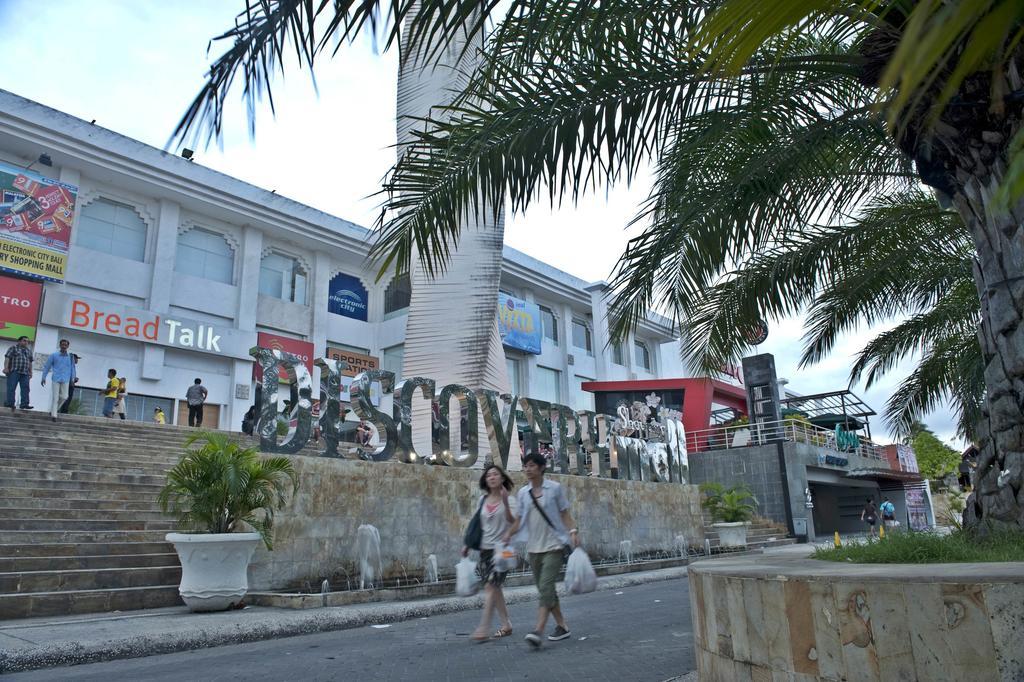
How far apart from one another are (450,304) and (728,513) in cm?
1112

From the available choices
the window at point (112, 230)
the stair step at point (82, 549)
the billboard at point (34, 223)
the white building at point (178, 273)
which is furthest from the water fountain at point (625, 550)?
the window at point (112, 230)

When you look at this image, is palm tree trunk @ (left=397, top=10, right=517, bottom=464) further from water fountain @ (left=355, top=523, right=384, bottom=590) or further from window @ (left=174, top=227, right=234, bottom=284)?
window @ (left=174, top=227, right=234, bottom=284)

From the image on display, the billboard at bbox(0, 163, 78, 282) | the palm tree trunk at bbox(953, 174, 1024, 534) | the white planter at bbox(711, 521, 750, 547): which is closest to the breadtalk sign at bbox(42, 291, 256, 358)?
the billboard at bbox(0, 163, 78, 282)

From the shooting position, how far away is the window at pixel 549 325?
3691cm

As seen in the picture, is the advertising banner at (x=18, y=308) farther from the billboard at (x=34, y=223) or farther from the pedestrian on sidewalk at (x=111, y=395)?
the pedestrian on sidewalk at (x=111, y=395)

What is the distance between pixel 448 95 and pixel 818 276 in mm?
6849

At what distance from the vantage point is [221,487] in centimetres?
843

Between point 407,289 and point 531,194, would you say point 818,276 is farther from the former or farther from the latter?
point 407,289

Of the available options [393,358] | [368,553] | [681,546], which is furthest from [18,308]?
[681,546]

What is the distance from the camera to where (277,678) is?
5141mm

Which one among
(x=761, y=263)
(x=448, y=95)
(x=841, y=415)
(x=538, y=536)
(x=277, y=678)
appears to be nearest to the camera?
(x=277, y=678)

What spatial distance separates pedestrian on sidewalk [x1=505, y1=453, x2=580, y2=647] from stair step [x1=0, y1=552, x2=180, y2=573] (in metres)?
5.13

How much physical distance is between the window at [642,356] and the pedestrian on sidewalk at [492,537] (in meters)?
36.3

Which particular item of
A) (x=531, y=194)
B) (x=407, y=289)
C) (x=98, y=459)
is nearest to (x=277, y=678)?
(x=531, y=194)
